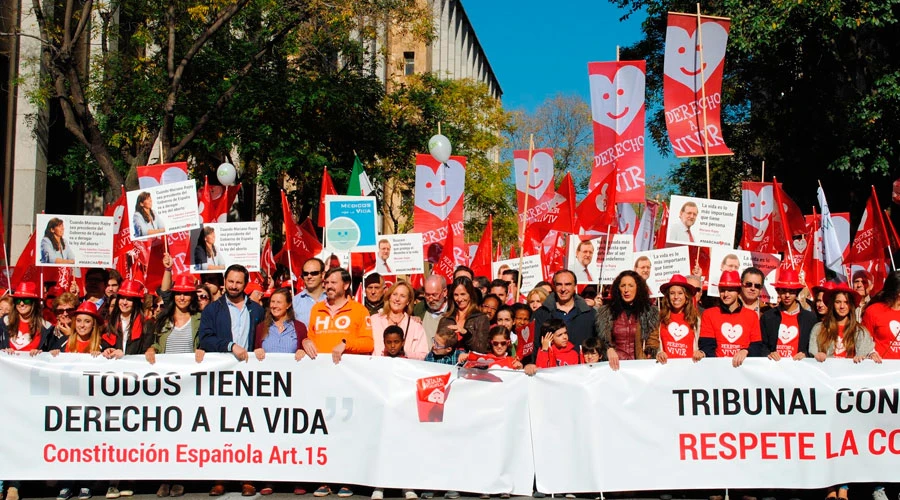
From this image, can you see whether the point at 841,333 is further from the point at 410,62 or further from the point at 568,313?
the point at 410,62

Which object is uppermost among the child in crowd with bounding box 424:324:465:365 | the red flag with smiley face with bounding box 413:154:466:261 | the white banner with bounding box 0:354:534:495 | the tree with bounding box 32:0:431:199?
the tree with bounding box 32:0:431:199

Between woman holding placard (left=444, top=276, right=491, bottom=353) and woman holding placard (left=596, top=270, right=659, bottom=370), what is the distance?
931 millimetres

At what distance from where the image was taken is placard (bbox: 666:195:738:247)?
438 inches

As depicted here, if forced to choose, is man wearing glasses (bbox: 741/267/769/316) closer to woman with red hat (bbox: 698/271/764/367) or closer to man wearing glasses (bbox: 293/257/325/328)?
woman with red hat (bbox: 698/271/764/367)

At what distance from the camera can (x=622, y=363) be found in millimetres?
7410

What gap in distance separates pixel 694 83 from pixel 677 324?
5089mm

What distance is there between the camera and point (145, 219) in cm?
1128

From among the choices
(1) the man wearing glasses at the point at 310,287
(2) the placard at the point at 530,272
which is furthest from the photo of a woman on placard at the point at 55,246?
(2) the placard at the point at 530,272

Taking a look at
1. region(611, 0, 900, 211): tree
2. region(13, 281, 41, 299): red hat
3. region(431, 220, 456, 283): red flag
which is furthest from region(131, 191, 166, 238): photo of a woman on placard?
region(611, 0, 900, 211): tree

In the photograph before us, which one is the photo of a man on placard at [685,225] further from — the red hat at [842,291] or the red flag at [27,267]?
the red flag at [27,267]

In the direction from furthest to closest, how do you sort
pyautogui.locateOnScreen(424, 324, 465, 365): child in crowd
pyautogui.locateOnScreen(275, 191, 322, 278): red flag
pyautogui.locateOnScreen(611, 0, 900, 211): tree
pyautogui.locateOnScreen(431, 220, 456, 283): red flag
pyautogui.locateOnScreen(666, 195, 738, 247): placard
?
1. pyautogui.locateOnScreen(611, 0, 900, 211): tree
2. pyautogui.locateOnScreen(431, 220, 456, 283): red flag
3. pyautogui.locateOnScreen(275, 191, 322, 278): red flag
4. pyautogui.locateOnScreen(666, 195, 738, 247): placard
5. pyautogui.locateOnScreen(424, 324, 465, 365): child in crowd

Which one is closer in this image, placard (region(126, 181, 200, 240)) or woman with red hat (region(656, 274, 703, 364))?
woman with red hat (region(656, 274, 703, 364))

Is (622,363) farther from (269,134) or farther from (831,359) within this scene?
(269,134)

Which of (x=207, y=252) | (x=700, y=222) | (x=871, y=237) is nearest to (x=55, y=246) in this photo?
(x=207, y=252)
